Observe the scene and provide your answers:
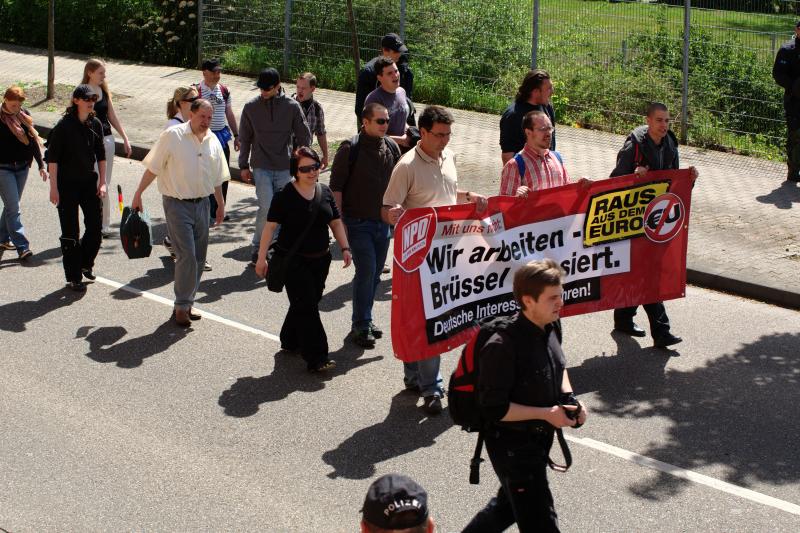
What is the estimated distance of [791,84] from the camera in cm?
1427

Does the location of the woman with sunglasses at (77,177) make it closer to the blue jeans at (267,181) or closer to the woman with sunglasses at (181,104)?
the woman with sunglasses at (181,104)

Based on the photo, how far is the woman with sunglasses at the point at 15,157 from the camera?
11.1m

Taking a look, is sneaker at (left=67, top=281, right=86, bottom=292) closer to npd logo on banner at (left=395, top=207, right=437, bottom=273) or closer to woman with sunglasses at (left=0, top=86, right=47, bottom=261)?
woman with sunglasses at (left=0, top=86, right=47, bottom=261)

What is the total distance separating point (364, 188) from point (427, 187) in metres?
0.88

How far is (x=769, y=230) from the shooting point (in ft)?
41.0

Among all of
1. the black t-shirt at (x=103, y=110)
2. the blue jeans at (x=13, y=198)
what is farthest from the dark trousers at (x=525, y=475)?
the black t-shirt at (x=103, y=110)

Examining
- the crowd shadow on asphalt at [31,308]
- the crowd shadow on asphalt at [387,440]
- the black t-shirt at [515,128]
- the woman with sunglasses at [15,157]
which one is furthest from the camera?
the woman with sunglasses at [15,157]

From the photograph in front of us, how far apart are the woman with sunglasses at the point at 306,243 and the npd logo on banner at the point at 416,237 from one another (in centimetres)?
96

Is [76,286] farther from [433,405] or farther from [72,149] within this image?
[433,405]

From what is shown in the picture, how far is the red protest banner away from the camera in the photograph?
7676 millimetres

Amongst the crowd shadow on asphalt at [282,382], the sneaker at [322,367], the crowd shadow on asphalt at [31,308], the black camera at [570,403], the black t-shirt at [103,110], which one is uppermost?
the black t-shirt at [103,110]


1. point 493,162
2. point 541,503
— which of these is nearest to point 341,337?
point 541,503

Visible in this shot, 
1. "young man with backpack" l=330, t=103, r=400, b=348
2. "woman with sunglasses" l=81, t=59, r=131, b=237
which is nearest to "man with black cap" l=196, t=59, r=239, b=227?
"woman with sunglasses" l=81, t=59, r=131, b=237

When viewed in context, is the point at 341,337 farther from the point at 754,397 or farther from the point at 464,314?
the point at 754,397
